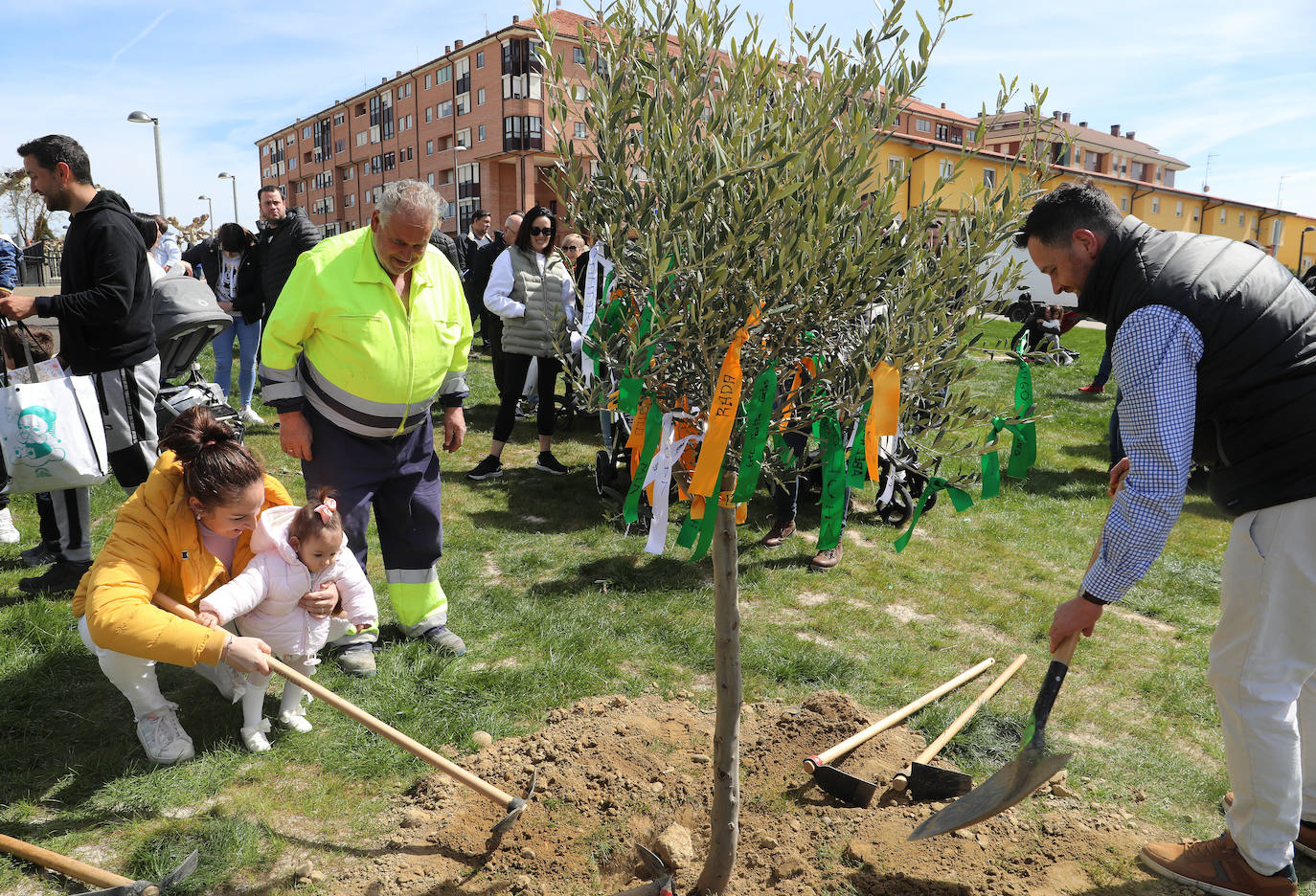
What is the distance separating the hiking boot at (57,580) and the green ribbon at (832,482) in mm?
4093

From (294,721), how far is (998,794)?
8.82ft

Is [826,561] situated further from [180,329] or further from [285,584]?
[180,329]

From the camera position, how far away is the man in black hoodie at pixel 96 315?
4156 millimetres

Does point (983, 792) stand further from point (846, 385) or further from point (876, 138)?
point (876, 138)

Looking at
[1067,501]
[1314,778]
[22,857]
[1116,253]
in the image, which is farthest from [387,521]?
[1067,501]

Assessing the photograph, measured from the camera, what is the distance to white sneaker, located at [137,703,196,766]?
10.3 ft

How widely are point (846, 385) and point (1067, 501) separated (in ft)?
19.9

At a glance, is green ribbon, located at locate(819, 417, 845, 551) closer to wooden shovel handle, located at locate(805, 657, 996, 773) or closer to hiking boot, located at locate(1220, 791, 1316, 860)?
wooden shovel handle, located at locate(805, 657, 996, 773)

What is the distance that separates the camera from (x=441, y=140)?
58.2m

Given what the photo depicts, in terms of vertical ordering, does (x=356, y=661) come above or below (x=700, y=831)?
above

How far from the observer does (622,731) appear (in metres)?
3.45

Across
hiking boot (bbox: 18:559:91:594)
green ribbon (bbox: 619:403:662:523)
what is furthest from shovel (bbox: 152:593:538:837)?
hiking boot (bbox: 18:559:91:594)

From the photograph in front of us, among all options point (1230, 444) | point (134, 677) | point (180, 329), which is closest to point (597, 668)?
point (134, 677)

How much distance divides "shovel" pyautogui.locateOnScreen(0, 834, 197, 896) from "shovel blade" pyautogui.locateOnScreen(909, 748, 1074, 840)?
223 cm
